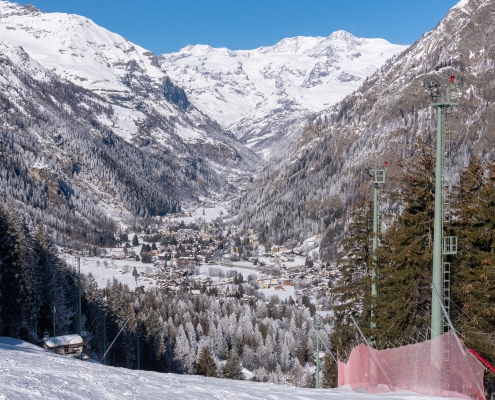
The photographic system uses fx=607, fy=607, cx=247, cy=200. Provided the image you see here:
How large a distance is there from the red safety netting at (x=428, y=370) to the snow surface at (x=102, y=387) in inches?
26.1

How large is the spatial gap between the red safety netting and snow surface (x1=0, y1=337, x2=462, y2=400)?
66 centimetres

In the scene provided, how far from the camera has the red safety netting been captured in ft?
53.2

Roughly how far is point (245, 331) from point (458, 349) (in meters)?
82.9

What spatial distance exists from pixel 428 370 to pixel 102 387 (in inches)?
355

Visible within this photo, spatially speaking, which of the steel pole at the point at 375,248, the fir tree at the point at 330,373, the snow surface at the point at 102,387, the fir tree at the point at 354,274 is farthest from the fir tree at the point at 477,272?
the fir tree at the point at 330,373

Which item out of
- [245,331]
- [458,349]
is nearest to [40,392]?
[458,349]

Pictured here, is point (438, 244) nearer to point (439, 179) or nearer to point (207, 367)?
point (439, 179)

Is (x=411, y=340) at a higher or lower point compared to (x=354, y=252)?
lower

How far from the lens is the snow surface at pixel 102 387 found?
47.1 feet

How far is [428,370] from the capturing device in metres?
17.2

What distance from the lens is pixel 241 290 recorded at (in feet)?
460

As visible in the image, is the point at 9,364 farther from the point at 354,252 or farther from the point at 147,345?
the point at 147,345

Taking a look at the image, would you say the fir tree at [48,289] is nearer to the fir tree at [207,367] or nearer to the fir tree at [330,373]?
the fir tree at [207,367]

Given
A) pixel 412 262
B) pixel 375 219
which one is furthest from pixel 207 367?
pixel 412 262
